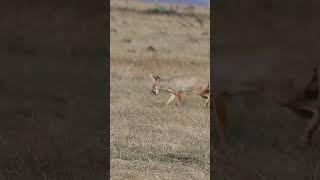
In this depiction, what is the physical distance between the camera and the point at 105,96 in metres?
6.80

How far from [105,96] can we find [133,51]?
3.68m

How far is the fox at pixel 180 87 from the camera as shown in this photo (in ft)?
22.5

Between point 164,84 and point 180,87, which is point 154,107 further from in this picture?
point 164,84

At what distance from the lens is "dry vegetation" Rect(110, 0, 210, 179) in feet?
15.0

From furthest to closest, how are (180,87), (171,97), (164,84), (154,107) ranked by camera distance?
(164,84)
(180,87)
(171,97)
(154,107)
